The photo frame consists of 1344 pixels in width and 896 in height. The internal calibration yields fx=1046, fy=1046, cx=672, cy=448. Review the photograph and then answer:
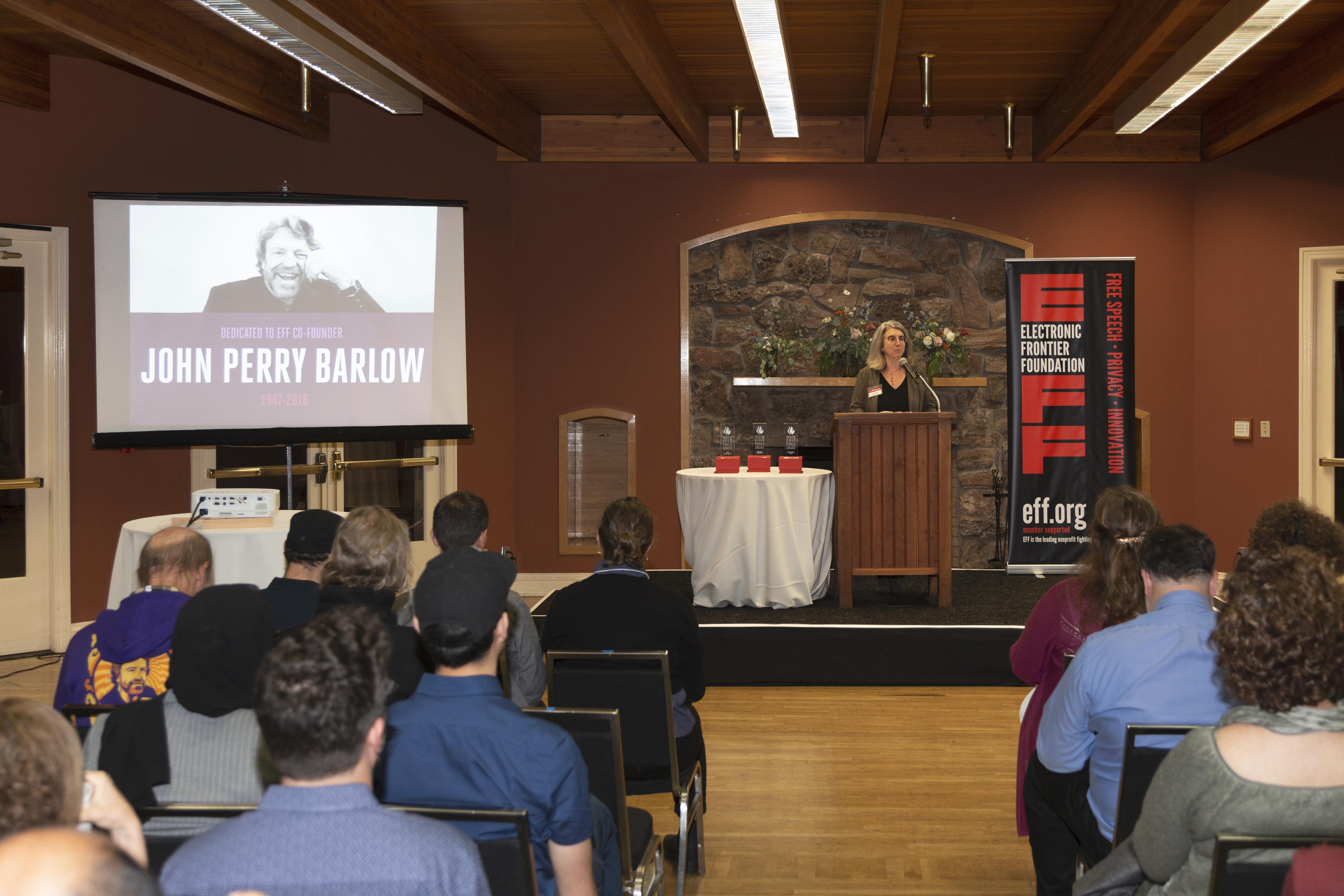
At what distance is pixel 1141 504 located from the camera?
8.91 feet

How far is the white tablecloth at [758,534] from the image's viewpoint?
211 inches

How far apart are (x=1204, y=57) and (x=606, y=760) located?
15.0 feet

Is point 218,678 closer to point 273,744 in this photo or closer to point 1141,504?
point 273,744

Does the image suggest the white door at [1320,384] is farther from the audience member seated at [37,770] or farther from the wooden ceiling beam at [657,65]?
the audience member seated at [37,770]

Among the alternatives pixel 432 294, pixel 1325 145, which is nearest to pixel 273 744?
pixel 432 294

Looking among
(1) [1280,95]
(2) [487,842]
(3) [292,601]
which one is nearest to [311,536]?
(3) [292,601]

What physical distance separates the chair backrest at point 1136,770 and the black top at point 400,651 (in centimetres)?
130

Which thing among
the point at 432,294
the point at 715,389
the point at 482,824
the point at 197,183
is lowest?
the point at 482,824

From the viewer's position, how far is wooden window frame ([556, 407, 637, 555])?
755 cm

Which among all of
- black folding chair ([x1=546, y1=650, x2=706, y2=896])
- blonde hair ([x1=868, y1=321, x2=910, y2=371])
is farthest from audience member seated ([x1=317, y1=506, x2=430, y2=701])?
blonde hair ([x1=868, y1=321, x2=910, y2=371])

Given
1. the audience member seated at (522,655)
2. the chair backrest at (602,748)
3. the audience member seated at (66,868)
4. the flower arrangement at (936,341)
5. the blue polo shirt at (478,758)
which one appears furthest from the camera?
the flower arrangement at (936,341)

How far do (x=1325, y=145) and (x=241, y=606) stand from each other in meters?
7.22

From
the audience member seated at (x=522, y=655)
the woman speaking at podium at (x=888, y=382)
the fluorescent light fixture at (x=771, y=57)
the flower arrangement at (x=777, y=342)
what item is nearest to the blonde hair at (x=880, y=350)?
the woman speaking at podium at (x=888, y=382)

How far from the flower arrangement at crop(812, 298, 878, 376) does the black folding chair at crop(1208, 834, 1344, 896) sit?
19.3ft
